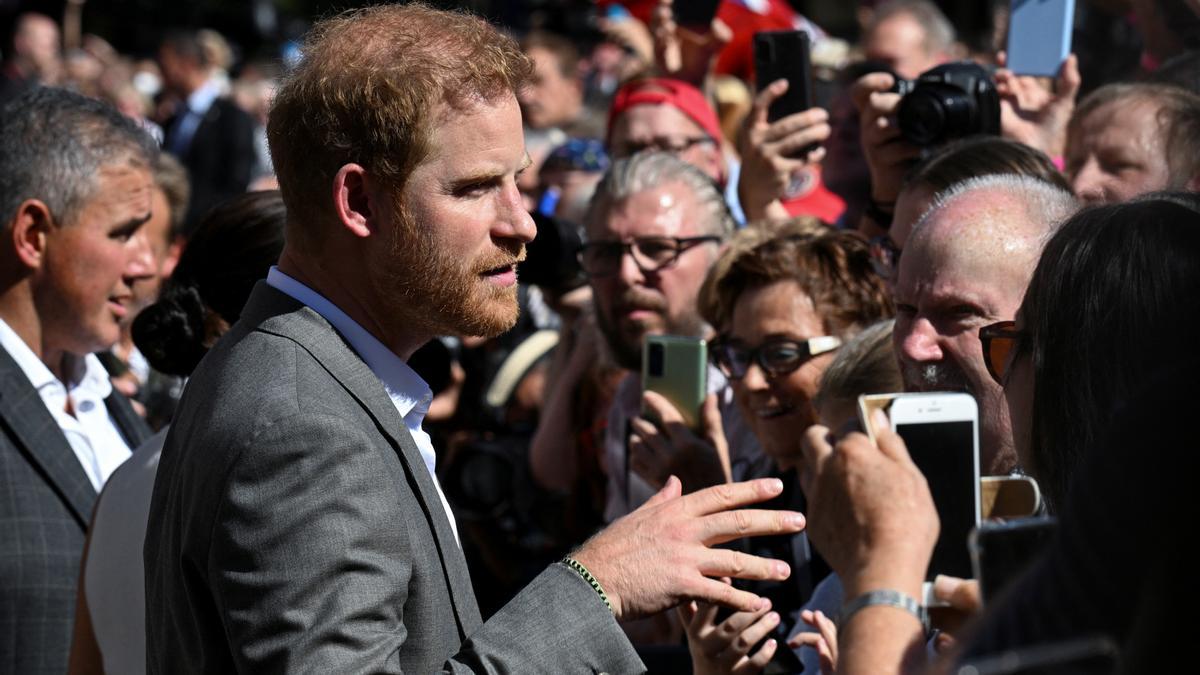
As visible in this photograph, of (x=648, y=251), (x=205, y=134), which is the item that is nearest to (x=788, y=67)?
(x=648, y=251)

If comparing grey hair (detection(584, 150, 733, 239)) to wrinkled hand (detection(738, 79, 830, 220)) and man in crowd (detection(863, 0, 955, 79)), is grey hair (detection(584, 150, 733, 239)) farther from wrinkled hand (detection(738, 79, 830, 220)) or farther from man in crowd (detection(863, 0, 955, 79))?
man in crowd (detection(863, 0, 955, 79))

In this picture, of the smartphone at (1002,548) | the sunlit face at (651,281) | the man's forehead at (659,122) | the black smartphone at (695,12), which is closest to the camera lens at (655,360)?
the sunlit face at (651,281)

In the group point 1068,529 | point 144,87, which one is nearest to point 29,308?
point 1068,529

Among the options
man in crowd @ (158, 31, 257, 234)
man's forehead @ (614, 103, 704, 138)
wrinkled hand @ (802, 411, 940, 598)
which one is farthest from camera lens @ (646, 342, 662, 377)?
man in crowd @ (158, 31, 257, 234)

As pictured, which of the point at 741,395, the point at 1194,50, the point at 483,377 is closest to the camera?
the point at 741,395

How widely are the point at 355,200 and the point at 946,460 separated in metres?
0.88

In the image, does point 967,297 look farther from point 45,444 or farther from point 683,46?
point 683,46

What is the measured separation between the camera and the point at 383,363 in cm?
198

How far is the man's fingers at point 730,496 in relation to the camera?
1.81 meters

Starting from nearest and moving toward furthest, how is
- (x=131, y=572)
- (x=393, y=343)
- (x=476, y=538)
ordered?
1. (x=393, y=343)
2. (x=131, y=572)
3. (x=476, y=538)

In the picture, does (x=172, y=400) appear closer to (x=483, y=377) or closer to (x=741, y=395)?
(x=483, y=377)

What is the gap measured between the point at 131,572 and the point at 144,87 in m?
12.6

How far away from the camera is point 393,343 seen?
6.62 feet

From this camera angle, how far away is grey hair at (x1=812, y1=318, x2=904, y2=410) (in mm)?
2658
